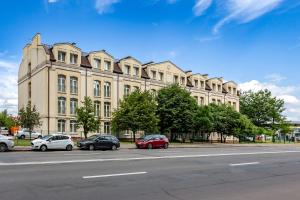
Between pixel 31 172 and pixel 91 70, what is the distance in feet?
131

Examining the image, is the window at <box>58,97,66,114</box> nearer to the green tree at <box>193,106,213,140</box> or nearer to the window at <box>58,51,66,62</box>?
the window at <box>58,51,66,62</box>

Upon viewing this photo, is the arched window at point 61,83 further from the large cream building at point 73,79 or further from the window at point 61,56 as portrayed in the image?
the window at point 61,56

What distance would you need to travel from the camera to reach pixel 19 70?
61.4 m

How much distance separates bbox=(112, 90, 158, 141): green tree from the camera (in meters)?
46.9

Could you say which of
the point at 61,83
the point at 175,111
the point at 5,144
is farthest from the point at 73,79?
the point at 5,144

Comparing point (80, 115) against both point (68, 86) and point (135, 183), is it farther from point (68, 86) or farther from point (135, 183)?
point (135, 183)

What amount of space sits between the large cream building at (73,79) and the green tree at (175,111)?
239 inches

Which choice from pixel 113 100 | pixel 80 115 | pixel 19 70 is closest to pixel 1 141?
pixel 80 115

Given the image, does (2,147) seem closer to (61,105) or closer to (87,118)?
(87,118)

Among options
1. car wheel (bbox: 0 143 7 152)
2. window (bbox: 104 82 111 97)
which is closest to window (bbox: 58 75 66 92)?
window (bbox: 104 82 111 97)

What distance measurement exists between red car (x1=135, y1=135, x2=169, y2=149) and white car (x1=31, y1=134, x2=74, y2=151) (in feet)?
25.5

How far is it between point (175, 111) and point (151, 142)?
16920 millimetres

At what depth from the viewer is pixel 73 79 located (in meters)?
51.1

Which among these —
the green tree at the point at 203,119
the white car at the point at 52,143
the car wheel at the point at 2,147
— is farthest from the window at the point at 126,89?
the car wheel at the point at 2,147
